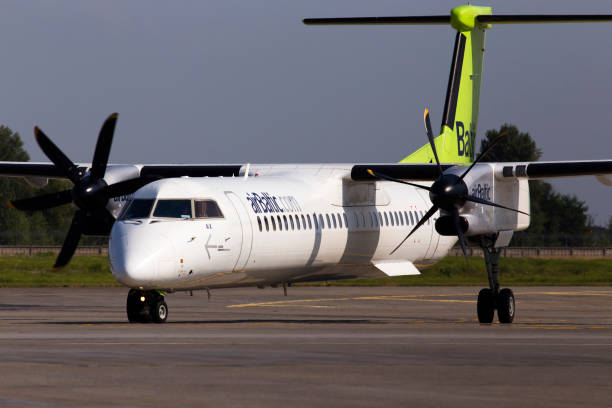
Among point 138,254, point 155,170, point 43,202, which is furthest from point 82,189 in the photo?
point 138,254

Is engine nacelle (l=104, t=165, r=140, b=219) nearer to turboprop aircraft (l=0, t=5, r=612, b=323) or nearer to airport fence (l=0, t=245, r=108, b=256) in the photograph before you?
turboprop aircraft (l=0, t=5, r=612, b=323)

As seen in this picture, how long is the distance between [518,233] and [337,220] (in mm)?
73136

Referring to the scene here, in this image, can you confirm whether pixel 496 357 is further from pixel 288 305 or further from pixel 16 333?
pixel 288 305

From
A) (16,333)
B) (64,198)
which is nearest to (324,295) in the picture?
(64,198)

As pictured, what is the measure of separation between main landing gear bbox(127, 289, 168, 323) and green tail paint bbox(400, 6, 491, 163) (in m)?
11.8

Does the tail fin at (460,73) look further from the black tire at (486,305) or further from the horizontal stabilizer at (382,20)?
the black tire at (486,305)

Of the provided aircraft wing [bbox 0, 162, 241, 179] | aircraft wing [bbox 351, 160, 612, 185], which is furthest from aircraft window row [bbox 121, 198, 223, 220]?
aircraft wing [bbox 0, 162, 241, 179]

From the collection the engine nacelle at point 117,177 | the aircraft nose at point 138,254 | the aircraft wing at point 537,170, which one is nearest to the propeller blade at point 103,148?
the engine nacelle at point 117,177

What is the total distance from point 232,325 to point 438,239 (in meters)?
9.89

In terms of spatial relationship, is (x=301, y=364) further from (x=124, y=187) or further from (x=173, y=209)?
(x=124, y=187)

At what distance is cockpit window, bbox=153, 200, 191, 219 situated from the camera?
65.5ft

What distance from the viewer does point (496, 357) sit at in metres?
13.6

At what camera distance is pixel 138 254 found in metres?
18.7

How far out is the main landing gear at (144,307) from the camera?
815 inches
